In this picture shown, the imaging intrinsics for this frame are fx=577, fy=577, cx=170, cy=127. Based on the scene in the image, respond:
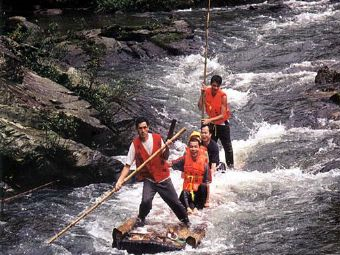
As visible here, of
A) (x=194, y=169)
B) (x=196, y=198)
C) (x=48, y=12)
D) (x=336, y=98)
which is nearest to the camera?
(x=194, y=169)

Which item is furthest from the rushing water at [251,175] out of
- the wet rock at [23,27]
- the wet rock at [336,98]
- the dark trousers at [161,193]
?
the wet rock at [23,27]

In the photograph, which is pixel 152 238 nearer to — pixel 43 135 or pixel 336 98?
pixel 43 135

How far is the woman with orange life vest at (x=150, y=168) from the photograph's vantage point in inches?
364

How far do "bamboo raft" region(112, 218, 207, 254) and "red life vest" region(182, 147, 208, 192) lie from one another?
3.40ft

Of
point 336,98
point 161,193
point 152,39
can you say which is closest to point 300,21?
point 152,39

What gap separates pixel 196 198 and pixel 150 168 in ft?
5.94

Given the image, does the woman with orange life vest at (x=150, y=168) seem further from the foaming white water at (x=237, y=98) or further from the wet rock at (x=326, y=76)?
the wet rock at (x=326, y=76)

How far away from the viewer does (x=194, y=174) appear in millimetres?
10516

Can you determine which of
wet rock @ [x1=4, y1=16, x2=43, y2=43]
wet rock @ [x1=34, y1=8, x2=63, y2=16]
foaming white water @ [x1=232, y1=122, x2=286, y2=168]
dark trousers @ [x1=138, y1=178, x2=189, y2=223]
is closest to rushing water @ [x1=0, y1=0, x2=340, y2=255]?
foaming white water @ [x1=232, y1=122, x2=286, y2=168]

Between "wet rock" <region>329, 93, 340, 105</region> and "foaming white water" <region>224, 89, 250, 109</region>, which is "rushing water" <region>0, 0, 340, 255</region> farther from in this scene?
"wet rock" <region>329, 93, 340, 105</region>

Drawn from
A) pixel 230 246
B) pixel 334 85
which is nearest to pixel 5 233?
pixel 230 246

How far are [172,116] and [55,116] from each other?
4396mm

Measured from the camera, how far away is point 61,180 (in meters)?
12.4

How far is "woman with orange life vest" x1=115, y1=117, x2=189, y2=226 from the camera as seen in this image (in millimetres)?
9250
